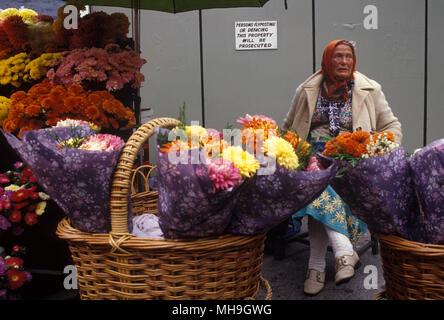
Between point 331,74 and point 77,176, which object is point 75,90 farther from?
point 331,74

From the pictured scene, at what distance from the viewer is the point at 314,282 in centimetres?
242

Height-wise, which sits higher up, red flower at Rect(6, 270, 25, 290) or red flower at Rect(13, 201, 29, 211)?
red flower at Rect(13, 201, 29, 211)

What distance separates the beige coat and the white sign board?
1.53 m

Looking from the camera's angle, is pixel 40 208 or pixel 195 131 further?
pixel 40 208

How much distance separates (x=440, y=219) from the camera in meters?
1.18

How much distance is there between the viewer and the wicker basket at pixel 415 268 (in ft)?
3.87

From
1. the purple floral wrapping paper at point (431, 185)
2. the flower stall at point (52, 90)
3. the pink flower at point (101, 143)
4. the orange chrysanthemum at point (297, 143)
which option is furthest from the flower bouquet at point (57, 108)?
the purple floral wrapping paper at point (431, 185)

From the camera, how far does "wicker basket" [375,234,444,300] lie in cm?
118

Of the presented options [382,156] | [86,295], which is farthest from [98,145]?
[382,156]

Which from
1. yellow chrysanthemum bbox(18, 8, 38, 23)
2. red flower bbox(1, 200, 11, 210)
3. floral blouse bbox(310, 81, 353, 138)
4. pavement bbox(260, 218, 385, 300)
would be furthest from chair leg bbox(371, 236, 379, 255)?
yellow chrysanthemum bbox(18, 8, 38, 23)

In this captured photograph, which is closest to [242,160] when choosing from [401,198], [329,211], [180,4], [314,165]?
[314,165]

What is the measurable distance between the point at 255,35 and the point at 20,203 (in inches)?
120

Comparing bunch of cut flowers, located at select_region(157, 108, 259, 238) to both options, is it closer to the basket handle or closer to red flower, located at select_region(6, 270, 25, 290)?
the basket handle

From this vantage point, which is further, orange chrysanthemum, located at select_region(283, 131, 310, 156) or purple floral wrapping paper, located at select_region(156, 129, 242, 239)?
orange chrysanthemum, located at select_region(283, 131, 310, 156)
